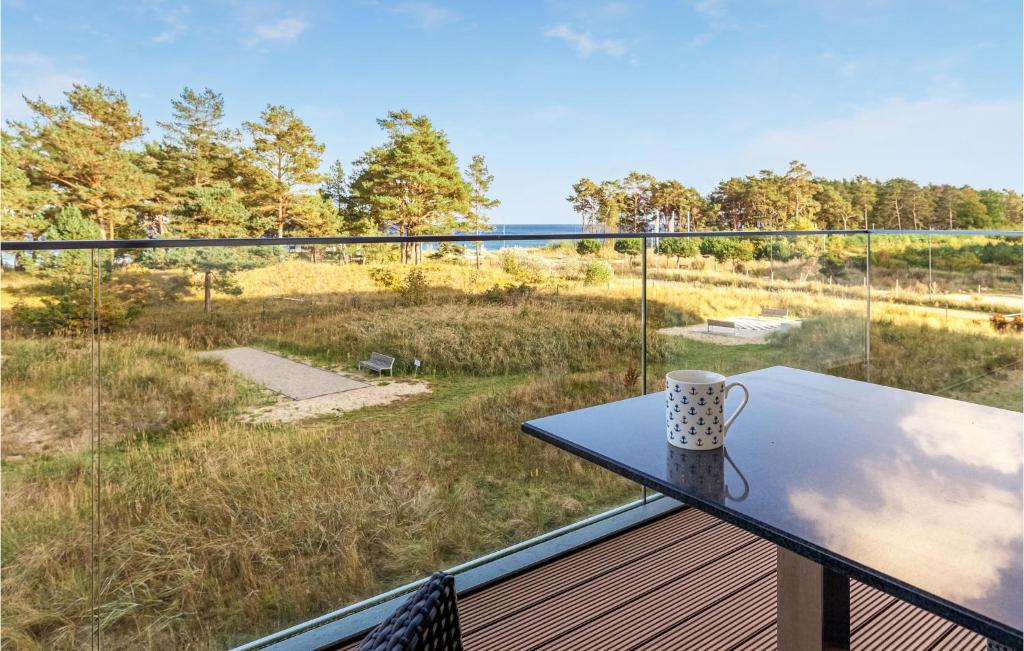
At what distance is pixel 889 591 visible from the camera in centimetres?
53

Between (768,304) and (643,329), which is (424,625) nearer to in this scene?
(643,329)

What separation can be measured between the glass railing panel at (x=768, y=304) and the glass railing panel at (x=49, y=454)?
2.27 m

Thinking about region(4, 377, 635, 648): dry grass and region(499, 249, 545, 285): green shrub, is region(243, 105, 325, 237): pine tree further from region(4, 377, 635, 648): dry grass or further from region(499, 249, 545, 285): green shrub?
region(4, 377, 635, 648): dry grass

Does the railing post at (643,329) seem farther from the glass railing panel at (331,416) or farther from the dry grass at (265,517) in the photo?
the dry grass at (265,517)

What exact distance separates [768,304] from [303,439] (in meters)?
3.72

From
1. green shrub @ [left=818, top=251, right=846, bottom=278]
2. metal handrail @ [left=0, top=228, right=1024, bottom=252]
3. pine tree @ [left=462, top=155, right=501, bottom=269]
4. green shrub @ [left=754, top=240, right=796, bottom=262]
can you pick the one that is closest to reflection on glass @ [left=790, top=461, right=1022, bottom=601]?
metal handrail @ [left=0, top=228, right=1024, bottom=252]

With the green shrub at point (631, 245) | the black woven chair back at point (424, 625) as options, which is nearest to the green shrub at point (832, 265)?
the green shrub at point (631, 245)

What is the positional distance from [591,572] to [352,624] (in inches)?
28.7

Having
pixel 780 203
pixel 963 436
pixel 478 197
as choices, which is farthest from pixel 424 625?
pixel 780 203

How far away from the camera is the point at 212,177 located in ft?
56.3

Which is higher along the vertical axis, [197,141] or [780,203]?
[197,141]

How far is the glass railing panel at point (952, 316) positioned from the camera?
14.9ft

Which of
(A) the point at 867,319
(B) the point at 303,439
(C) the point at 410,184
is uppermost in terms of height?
(C) the point at 410,184

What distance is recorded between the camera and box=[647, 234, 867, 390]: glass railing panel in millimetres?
3474
